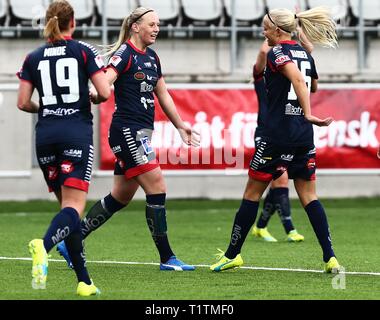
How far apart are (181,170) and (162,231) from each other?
8854 mm

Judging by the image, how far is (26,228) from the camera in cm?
1411

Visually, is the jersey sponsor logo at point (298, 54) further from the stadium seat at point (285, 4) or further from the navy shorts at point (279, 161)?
the stadium seat at point (285, 4)

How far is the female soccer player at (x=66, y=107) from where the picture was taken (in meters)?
7.79

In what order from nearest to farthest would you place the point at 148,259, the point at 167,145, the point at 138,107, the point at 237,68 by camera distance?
the point at 138,107, the point at 148,259, the point at 167,145, the point at 237,68

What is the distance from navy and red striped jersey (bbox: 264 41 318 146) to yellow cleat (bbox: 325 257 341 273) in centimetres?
93

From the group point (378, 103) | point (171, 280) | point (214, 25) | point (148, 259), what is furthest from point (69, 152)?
point (214, 25)

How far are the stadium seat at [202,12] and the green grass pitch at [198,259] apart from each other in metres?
4.72

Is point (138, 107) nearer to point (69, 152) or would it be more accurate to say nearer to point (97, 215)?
point (97, 215)

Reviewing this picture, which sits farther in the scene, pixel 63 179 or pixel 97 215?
pixel 97 215

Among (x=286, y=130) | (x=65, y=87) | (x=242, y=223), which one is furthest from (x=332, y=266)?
(x=65, y=87)

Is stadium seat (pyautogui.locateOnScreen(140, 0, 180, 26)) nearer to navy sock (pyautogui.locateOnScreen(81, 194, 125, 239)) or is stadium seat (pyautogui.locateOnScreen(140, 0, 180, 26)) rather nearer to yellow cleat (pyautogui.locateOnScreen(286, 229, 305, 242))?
yellow cleat (pyautogui.locateOnScreen(286, 229, 305, 242))

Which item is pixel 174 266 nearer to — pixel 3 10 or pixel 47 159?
pixel 47 159

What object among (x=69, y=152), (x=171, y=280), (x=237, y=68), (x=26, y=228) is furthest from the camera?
(x=237, y=68)

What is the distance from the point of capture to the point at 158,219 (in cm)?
959
